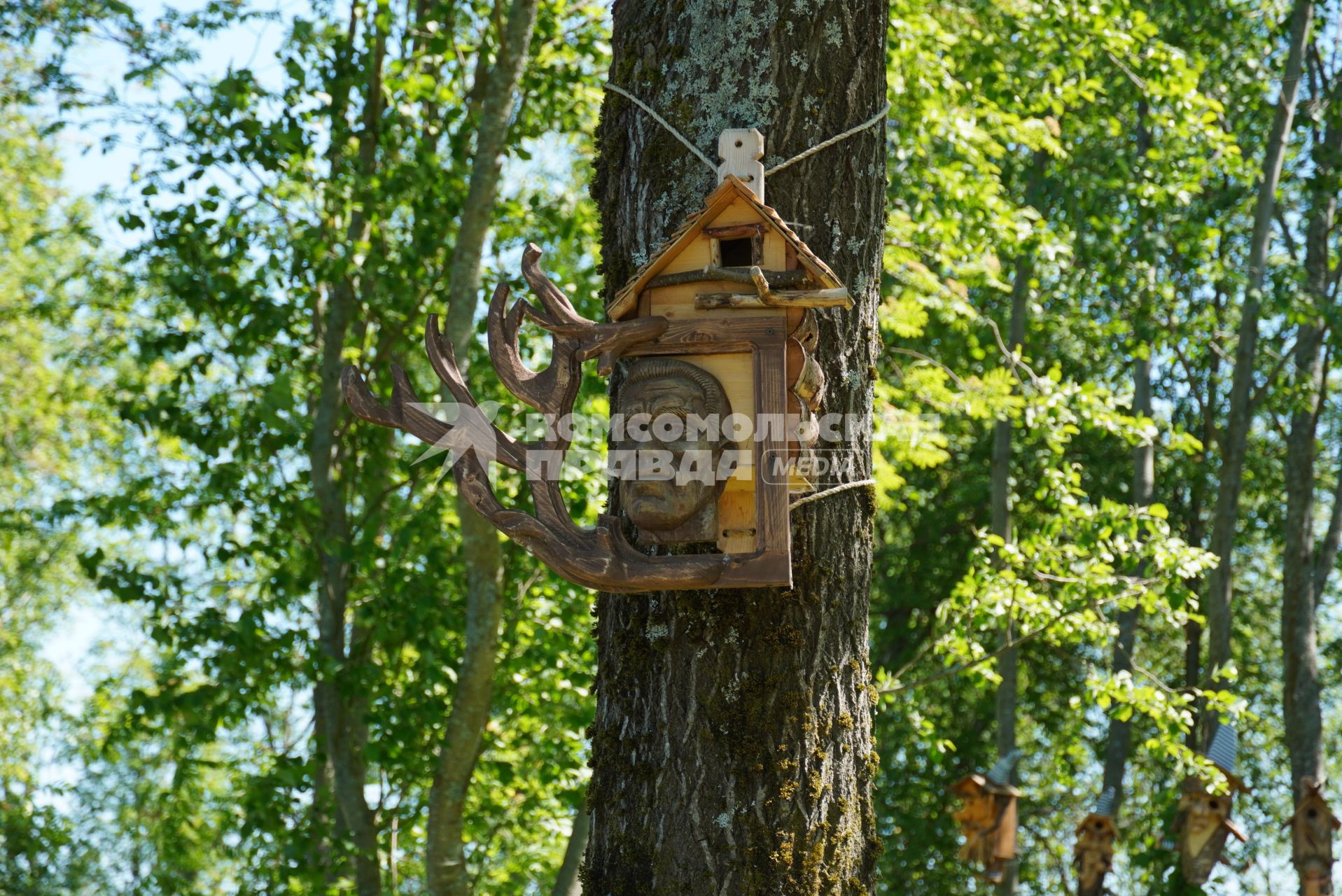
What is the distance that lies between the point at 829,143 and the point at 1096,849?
20.3 feet

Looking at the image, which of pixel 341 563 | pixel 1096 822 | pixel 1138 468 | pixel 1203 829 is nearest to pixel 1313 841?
pixel 1203 829

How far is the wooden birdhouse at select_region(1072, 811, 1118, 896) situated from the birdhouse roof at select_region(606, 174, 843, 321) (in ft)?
20.4

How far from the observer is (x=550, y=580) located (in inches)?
277

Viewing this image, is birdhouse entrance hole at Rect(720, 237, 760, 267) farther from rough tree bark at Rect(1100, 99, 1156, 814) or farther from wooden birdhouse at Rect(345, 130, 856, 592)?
rough tree bark at Rect(1100, 99, 1156, 814)

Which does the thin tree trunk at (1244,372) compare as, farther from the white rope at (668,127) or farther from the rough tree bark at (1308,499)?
the white rope at (668,127)

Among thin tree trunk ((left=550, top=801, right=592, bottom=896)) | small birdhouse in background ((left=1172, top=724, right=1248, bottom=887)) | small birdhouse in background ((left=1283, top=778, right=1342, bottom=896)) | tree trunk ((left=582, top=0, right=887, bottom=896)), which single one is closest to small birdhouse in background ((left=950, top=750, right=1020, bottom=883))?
small birdhouse in background ((left=1172, top=724, right=1248, bottom=887))

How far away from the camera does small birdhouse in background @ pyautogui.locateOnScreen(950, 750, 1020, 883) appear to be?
7590 mm

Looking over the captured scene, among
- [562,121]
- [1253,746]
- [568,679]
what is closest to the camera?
[568,679]

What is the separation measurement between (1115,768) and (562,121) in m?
7.37

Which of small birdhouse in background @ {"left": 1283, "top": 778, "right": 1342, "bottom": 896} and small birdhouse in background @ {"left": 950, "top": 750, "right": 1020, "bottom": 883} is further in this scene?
small birdhouse in background @ {"left": 950, "top": 750, "right": 1020, "bottom": 883}

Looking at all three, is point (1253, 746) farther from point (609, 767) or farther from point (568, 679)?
point (609, 767)

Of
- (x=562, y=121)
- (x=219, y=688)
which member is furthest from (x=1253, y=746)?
(x=219, y=688)

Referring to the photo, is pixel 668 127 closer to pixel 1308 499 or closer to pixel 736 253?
pixel 736 253

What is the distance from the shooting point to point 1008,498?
10.1 meters
